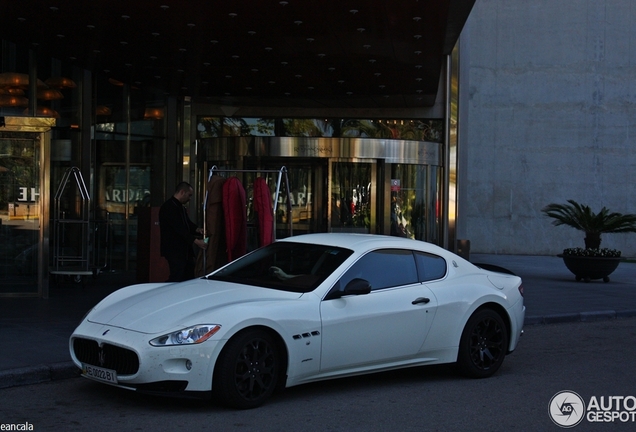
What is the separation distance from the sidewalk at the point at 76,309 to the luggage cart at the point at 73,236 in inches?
13.5

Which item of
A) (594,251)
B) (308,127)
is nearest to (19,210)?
(308,127)

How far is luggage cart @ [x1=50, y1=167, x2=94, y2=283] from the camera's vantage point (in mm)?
15336

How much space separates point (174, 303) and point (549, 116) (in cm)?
2341

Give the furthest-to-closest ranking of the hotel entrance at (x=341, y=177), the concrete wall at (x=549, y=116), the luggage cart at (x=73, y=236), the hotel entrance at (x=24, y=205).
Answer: the concrete wall at (x=549, y=116) < the hotel entrance at (x=341, y=177) < the luggage cart at (x=73, y=236) < the hotel entrance at (x=24, y=205)

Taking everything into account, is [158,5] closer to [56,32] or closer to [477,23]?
[56,32]

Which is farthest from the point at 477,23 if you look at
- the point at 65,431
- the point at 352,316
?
the point at 65,431

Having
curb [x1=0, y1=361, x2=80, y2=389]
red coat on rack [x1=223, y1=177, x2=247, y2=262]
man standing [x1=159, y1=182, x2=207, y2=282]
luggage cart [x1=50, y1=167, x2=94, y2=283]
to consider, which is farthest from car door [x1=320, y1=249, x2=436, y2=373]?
luggage cart [x1=50, y1=167, x2=94, y2=283]

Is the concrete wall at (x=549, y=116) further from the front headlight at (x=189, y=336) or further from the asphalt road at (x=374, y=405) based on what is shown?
the front headlight at (x=189, y=336)

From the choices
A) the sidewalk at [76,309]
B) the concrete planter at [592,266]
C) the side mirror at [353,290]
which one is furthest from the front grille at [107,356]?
the concrete planter at [592,266]

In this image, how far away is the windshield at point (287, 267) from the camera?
752cm

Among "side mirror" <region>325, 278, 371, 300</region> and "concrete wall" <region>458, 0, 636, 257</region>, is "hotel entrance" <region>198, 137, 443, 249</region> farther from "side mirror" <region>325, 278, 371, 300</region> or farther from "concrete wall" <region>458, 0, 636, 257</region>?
"side mirror" <region>325, 278, 371, 300</region>

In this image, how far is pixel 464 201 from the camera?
21656 millimetres

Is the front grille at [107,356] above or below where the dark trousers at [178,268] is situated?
below

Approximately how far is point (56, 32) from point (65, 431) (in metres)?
9.21
